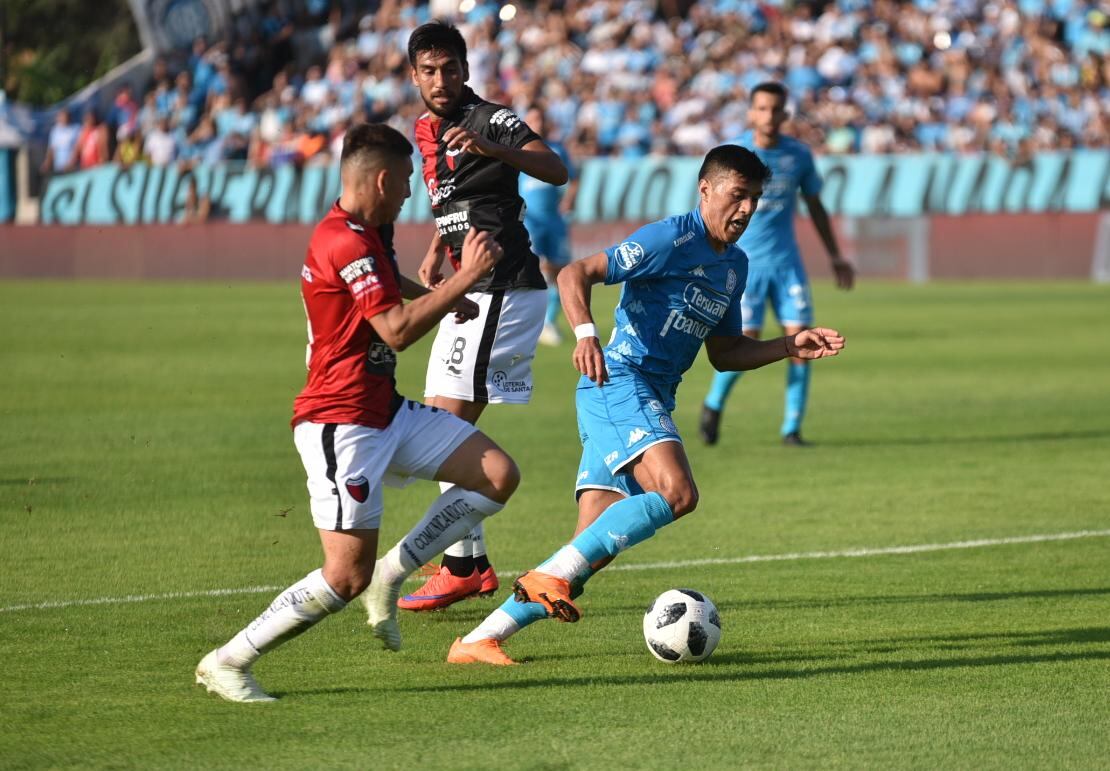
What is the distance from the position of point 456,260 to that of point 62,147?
28.8 meters

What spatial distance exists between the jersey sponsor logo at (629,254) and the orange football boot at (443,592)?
1613 mm

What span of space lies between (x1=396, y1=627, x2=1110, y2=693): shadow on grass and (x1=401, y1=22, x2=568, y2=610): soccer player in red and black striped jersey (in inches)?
54.8

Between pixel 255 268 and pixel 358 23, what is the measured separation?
9.12 m

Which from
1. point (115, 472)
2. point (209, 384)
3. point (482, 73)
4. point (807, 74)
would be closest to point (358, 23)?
point (482, 73)

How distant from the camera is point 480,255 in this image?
17.5ft

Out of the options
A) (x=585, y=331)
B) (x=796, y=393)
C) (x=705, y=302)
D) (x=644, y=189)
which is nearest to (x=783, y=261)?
(x=796, y=393)

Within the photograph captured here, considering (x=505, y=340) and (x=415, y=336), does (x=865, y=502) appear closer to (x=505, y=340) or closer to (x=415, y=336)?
(x=505, y=340)

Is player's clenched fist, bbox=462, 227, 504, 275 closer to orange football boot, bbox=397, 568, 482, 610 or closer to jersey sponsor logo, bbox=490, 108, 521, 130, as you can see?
jersey sponsor logo, bbox=490, 108, 521, 130

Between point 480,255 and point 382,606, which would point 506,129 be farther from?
point 382,606

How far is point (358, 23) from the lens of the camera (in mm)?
39500

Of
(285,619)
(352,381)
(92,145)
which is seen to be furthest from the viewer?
(92,145)

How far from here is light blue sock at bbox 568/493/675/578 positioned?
5922 millimetres

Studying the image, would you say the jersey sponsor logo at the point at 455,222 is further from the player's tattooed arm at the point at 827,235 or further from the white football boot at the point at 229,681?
the player's tattooed arm at the point at 827,235

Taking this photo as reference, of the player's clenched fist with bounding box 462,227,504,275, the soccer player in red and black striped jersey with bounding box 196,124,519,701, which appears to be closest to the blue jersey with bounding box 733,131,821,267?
the soccer player in red and black striped jersey with bounding box 196,124,519,701
